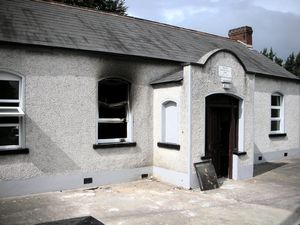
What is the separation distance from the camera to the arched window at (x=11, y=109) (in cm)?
887

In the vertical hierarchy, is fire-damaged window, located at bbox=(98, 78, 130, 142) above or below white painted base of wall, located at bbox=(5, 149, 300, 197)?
above

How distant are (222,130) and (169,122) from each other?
6.33 feet

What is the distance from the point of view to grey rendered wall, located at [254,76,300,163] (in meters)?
15.5

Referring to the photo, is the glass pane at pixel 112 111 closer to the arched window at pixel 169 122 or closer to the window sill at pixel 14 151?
the arched window at pixel 169 122

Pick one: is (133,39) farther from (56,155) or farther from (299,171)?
(299,171)

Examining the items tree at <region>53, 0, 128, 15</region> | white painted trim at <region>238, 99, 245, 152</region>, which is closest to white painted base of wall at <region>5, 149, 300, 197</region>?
white painted trim at <region>238, 99, 245, 152</region>

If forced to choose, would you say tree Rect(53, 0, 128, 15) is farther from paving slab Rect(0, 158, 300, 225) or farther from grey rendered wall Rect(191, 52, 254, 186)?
paving slab Rect(0, 158, 300, 225)

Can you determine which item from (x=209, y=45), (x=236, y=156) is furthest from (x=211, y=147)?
(x=209, y=45)

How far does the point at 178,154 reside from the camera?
1036 cm

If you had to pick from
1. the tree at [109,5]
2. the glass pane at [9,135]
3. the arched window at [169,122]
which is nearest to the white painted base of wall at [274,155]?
the arched window at [169,122]

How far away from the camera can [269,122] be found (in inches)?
634

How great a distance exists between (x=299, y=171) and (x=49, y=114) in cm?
983

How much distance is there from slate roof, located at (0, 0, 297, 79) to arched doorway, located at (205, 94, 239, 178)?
62.0 inches

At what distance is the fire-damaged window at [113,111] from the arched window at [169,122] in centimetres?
122
